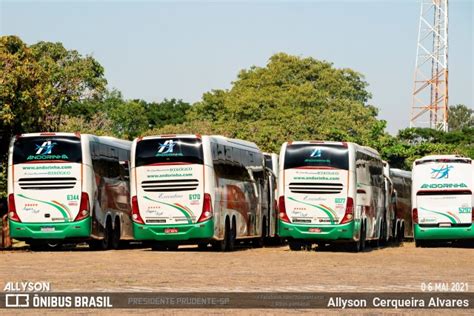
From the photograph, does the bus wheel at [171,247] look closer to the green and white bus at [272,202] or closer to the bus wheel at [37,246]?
the bus wheel at [37,246]

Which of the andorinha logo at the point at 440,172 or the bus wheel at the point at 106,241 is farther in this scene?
the andorinha logo at the point at 440,172

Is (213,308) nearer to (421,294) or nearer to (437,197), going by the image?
(421,294)

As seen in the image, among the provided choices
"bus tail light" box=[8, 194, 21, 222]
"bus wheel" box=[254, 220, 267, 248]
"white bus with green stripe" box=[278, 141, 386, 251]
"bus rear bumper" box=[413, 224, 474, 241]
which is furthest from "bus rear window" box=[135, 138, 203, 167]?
"bus rear bumper" box=[413, 224, 474, 241]

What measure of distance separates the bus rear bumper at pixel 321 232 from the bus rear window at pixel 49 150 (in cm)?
657

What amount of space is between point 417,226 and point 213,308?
28.0 metres

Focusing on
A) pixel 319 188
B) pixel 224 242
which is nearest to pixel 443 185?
pixel 319 188

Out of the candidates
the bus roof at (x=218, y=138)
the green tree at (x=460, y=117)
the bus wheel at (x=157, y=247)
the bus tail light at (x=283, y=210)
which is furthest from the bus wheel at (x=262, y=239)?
the green tree at (x=460, y=117)

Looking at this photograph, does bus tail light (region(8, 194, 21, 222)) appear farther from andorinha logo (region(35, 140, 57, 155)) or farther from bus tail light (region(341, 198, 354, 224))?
bus tail light (region(341, 198, 354, 224))

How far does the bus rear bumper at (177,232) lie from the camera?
34500 millimetres

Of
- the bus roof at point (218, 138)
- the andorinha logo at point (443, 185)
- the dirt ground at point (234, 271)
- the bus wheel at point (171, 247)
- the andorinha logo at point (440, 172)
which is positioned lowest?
the dirt ground at point (234, 271)

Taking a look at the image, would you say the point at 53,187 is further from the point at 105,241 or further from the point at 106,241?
the point at 106,241

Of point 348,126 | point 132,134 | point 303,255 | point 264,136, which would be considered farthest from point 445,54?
point 303,255

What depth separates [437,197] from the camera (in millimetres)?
43469

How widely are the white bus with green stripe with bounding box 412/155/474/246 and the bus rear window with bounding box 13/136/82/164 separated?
14.0 meters
